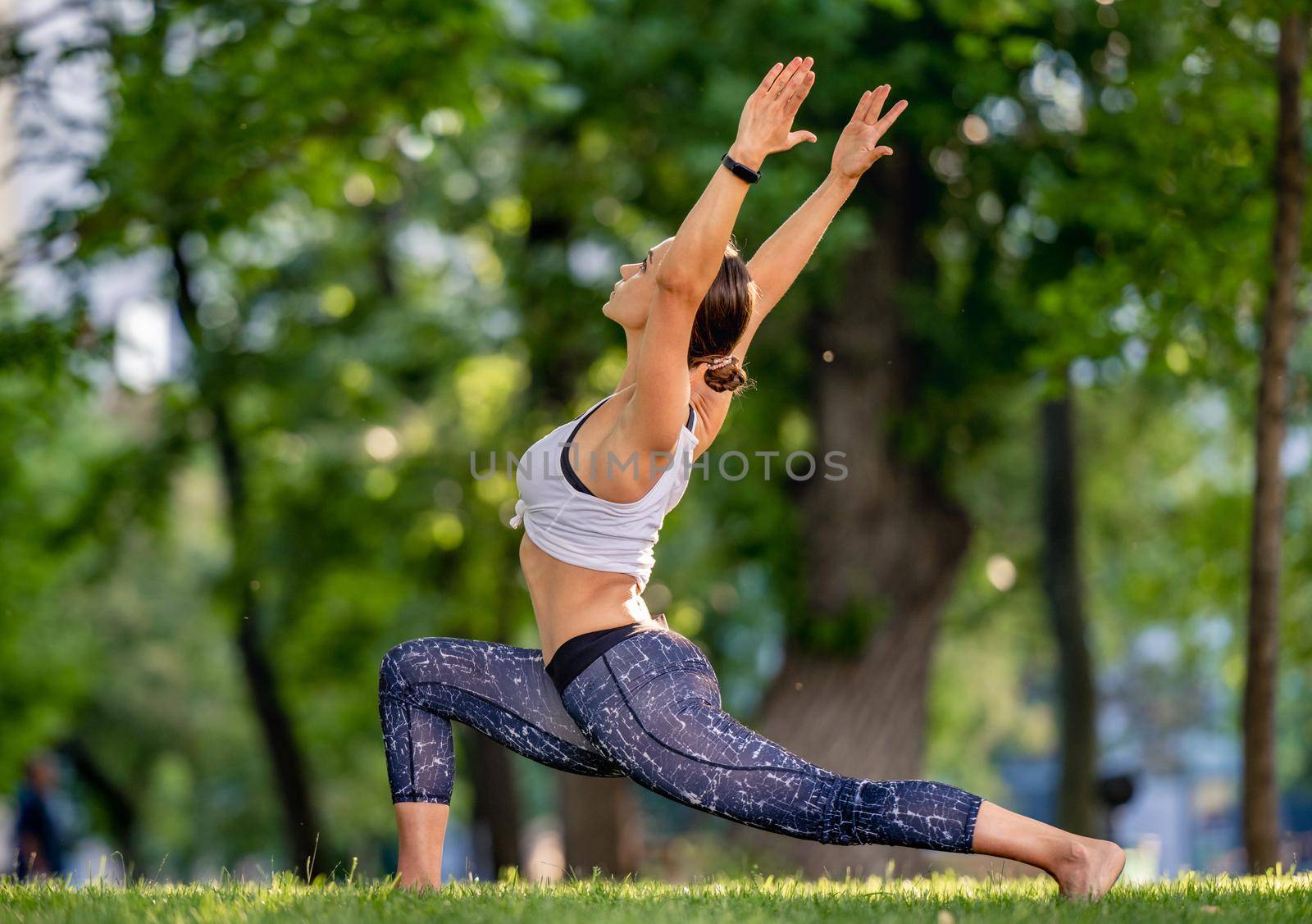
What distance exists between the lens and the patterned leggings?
356 centimetres

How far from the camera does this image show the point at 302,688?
17.0 m

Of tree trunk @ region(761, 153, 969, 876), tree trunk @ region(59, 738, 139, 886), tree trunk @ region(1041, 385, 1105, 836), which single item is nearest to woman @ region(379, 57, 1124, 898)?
tree trunk @ region(761, 153, 969, 876)

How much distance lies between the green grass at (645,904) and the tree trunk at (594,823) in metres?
9.39

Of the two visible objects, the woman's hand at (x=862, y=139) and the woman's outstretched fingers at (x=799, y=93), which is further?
the woman's hand at (x=862, y=139)

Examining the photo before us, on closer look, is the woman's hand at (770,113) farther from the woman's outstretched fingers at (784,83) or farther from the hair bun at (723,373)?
the hair bun at (723,373)

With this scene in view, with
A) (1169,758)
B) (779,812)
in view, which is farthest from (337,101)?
(1169,758)

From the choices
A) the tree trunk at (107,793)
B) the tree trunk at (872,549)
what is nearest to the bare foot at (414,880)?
the tree trunk at (872,549)

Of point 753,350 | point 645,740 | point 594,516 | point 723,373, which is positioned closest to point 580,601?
point 594,516

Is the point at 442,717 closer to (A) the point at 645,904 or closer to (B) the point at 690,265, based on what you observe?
(A) the point at 645,904

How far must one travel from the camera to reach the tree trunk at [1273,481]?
7395mm

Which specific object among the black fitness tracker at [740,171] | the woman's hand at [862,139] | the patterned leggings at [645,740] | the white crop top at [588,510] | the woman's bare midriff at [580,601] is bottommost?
the patterned leggings at [645,740]

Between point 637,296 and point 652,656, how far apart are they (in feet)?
3.42

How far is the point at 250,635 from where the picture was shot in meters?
14.9

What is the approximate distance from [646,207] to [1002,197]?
3216 mm
